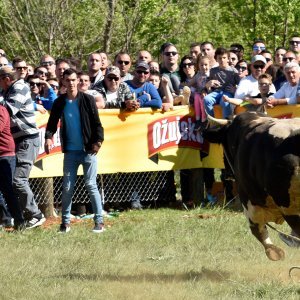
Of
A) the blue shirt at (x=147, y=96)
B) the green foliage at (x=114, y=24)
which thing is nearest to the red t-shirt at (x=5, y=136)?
the blue shirt at (x=147, y=96)

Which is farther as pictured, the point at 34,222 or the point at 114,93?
the point at 114,93

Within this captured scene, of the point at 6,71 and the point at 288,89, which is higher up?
the point at 6,71

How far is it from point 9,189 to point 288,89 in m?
4.64

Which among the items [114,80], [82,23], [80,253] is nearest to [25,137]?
[114,80]

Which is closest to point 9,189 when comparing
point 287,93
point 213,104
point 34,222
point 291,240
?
point 34,222

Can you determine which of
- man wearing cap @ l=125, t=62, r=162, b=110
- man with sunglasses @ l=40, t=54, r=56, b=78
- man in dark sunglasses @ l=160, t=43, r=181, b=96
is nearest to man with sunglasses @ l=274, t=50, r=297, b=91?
man in dark sunglasses @ l=160, t=43, r=181, b=96

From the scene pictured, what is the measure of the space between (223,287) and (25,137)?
17.1 ft

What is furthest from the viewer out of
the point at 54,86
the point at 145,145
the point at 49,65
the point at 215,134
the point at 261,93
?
the point at 49,65

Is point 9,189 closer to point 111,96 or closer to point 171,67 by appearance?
point 111,96

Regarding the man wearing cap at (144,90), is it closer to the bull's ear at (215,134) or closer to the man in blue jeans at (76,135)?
the man in blue jeans at (76,135)

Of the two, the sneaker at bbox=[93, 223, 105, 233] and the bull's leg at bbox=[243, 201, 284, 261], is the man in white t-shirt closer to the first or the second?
the sneaker at bbox=[93, 223, 105, 233]

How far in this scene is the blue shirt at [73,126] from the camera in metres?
13.1

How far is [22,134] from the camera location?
13.7m

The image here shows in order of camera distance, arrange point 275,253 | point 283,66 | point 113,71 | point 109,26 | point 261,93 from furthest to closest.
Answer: point 109,26
point 283,66
point 261,93
point 113,71
point 275,253
